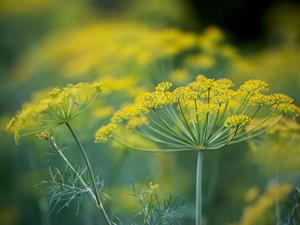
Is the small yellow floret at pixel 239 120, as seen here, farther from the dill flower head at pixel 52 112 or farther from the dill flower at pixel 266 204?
the dill flower at pixel 266 204

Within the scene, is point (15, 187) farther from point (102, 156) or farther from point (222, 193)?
point (222, 193)

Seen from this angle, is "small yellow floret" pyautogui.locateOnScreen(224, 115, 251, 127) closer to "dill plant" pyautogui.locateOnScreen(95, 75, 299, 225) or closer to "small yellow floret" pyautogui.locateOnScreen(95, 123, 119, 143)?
"dill plant" pyautogui.locateOnScreen(95, 75, 299, 225)

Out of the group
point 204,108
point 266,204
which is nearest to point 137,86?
point 266,204

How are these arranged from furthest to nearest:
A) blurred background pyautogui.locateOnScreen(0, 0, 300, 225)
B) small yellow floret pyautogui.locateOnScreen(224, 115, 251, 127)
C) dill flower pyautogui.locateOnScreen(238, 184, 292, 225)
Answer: blurred background pyautogui.locateOnScreen(0, 0, 300, 225) → dill flower pyautogui.locateOnScreen(238, 184, 292, 225) → small yellow floret pyautogui.locateOnScreen(224, 115, 251, 127)

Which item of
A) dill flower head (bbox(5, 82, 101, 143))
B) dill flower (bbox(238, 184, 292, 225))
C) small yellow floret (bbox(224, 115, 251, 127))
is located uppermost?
dill flower head (bbox(5, 82, 101, 143))

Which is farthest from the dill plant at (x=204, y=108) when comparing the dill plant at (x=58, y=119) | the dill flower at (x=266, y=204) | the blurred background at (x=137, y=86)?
the dill flower at (x=266, y=204)

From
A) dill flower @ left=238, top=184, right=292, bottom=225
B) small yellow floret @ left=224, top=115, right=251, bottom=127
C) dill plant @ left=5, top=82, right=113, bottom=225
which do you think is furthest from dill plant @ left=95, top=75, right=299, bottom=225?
dill flower @ left=238, top=184, right=292, bottom=225

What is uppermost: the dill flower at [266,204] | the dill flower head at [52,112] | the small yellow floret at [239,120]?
the dill flower head at [52,112]

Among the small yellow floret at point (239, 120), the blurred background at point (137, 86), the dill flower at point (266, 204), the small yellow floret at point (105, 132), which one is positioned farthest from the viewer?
the blurred background at point (137, 86)
